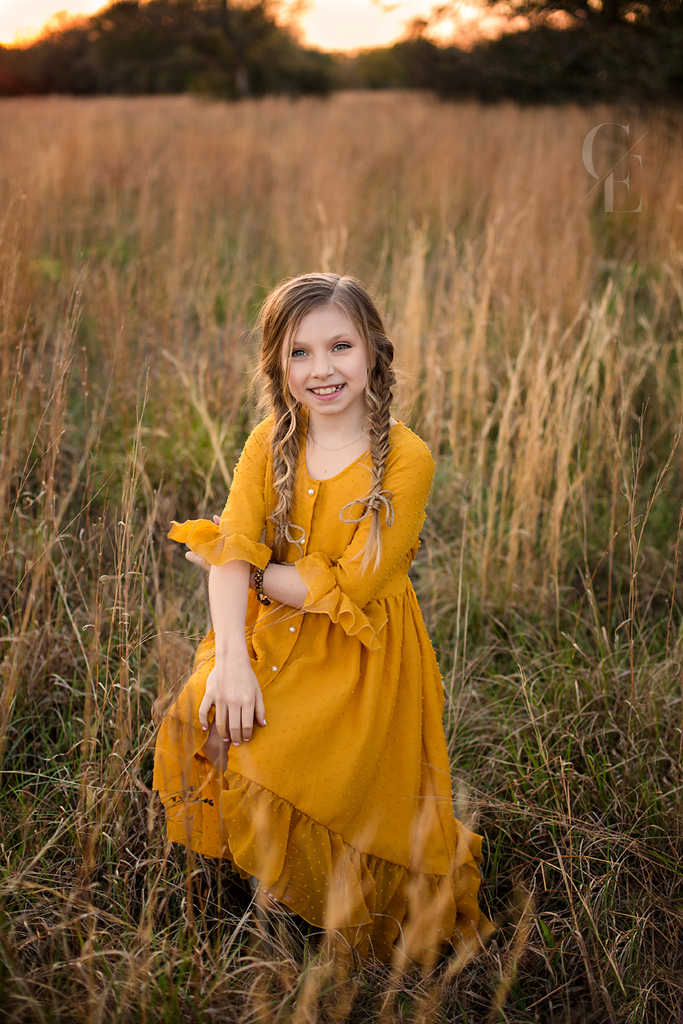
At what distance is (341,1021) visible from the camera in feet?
2.82

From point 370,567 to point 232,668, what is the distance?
0.85 feet

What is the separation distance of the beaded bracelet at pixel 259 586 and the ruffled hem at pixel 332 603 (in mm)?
97

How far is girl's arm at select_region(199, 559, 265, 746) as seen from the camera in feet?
3.14

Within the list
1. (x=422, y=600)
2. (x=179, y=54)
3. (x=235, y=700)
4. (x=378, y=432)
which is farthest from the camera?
(x=179, y=54)

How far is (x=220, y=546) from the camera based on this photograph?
1006 mm

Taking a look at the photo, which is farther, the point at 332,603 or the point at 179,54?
the point at 179,54

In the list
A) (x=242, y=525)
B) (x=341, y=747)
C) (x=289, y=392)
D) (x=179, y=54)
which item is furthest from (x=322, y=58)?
(x=341, y=747)

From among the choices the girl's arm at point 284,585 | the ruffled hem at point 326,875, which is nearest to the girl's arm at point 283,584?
the girl's arm at point 284,585

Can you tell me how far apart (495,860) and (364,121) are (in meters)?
8.66

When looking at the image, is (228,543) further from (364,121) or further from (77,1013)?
(364,121)

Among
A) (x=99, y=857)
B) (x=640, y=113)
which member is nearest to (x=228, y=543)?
(x=99, y=857)

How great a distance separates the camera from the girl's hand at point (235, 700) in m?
0.95

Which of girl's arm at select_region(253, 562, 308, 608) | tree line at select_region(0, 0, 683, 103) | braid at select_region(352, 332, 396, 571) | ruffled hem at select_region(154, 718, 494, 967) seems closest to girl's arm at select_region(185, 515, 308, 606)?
girl's arm at select_region(253, 562, 308, 608)

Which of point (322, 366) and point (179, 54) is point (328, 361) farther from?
point (179, 54)
